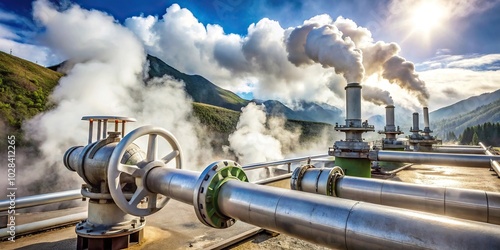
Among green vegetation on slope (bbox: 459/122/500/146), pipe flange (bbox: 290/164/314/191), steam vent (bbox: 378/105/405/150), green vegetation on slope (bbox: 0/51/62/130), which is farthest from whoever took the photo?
green vegetation on slope (bbox: 459/122/500/146)

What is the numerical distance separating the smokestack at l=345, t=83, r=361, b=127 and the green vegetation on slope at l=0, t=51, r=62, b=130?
26.5 m

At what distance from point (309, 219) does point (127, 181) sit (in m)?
2.37

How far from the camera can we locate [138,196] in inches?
116

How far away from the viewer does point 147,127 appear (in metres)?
3.00

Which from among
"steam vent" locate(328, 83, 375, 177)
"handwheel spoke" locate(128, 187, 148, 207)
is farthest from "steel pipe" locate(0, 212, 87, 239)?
"steam vent" locate(328, 83, 375, 177)

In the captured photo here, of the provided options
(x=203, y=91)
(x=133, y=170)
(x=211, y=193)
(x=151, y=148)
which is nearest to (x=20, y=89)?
(x=151, y=148)

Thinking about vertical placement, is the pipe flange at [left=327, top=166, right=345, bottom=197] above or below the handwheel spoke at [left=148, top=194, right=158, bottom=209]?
above

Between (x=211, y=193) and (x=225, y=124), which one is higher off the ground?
(x=225, y=124)

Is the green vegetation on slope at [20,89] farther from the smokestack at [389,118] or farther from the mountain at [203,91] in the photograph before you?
the mountain at [203,91]

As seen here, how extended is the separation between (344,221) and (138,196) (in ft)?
7.53

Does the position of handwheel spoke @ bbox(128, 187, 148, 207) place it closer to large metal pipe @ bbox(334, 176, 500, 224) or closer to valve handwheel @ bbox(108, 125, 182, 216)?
valve handwheel @ bbox(108, 125, 182, 216)

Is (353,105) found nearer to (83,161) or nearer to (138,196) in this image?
(138,196)

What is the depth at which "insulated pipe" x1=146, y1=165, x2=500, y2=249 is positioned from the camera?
1.24m

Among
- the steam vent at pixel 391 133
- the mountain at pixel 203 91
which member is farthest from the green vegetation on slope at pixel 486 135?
the mountain at pixel 203 91
